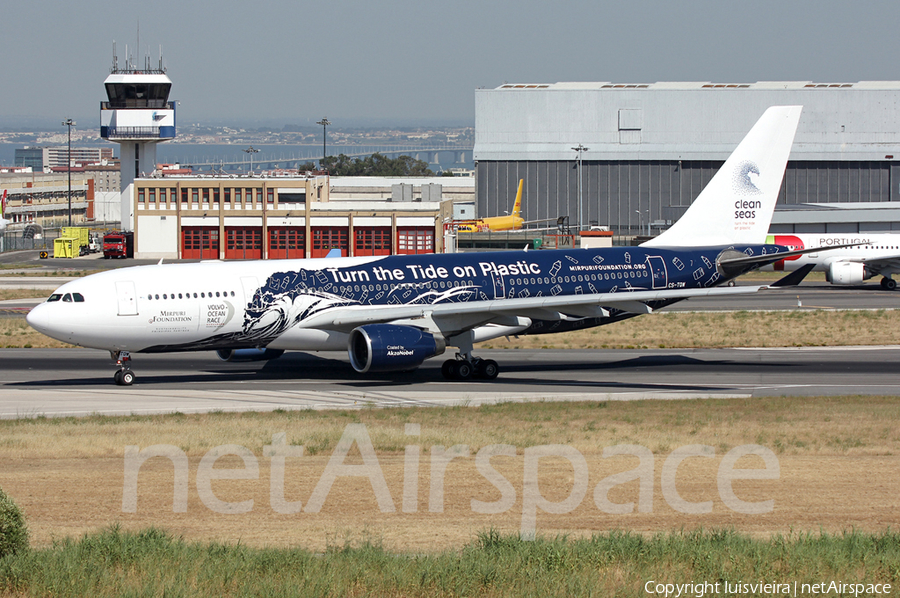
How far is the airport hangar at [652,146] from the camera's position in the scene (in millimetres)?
133625

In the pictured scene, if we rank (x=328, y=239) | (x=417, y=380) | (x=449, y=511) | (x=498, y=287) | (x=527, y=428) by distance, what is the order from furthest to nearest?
1. (x=328, y=239)
2. (x=498, y=287)
3. (x=417, y=380)
4. (x=527, y=428)
5. (x=449, y=511)

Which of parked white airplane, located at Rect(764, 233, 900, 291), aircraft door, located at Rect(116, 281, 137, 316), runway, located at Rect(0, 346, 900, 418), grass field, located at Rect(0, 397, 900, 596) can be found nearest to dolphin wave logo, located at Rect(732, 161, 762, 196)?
runway, located at Rect(0, 346, 900, 418)

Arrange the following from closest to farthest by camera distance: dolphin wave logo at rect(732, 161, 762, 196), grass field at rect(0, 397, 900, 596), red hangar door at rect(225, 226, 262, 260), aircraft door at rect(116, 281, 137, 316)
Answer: grass field at rect(0, 397, 900, 596) → aircraft door at rect(116, 281, 137, 316) → dolphin wave logo at rect(732, 161, 762, 196) → red hangar door at rect(225, 226, 262, 260)

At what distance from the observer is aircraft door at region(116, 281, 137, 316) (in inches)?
1313

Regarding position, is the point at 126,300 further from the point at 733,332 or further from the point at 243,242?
the point at 243,242

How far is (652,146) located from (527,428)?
115m

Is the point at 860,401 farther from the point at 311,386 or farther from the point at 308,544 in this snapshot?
the point at 308,544

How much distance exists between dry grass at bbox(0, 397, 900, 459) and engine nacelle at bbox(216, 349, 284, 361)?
359 inches

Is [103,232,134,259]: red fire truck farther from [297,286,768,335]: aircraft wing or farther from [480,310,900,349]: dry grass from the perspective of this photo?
[297,286,768,335]: aircraft wing

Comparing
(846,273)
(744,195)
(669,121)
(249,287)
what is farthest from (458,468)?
(669,121)

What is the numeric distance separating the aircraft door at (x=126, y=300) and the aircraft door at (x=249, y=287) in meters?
3.84

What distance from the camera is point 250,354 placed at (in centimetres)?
3903

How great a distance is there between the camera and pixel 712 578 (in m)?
13.2

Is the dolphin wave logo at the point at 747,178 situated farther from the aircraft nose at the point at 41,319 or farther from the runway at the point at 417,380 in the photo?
the aircraft nose at the point at 41,319
